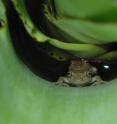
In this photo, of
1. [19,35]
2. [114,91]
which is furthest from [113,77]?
[19,35]

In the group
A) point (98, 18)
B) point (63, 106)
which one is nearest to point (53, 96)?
point (63, 106)

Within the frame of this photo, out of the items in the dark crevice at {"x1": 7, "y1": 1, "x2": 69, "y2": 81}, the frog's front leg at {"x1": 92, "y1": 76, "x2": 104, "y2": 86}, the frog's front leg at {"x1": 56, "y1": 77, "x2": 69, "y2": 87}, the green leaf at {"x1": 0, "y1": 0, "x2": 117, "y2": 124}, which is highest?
the dark crevice at {"x1": 7, "y1": 1, "x2": 69, "y2": 81}

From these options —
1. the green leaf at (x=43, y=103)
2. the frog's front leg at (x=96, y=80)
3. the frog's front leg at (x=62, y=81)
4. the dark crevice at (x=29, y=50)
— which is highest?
the dark crevice at (x=29, y=50)

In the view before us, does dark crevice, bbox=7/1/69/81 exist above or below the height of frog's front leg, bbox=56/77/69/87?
above

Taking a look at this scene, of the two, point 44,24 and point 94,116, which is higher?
point 44,24

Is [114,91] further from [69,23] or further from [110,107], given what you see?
[69,23]

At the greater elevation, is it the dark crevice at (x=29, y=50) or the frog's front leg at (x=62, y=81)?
the dark crevice at (x=29, y=50)
